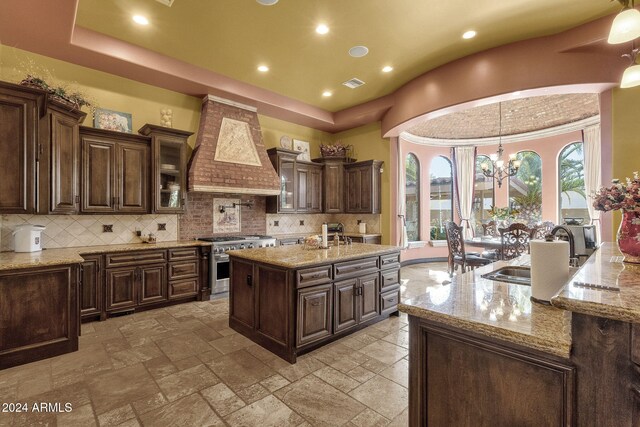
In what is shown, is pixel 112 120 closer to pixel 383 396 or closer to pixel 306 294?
pixel 306 294

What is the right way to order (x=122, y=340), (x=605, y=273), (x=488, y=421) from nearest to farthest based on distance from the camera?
(x=488, y=421), (x=605, y=273), (x=122, y=340)

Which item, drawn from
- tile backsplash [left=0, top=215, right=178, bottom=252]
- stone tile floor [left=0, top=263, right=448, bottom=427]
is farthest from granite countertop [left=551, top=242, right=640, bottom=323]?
tile backsplash [left=0, top=215, right=178, bottom=252]

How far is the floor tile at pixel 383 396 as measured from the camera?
2051 mm

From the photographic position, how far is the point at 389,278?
364 cm

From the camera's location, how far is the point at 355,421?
1930 mm

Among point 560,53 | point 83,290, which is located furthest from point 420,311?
point 560,53

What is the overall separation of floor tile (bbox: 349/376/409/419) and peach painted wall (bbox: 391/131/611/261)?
160 inches

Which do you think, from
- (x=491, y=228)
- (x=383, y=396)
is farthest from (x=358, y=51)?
(x=491, y=228)

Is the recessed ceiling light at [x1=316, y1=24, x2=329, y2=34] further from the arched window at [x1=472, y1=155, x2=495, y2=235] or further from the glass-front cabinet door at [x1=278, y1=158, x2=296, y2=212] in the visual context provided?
the arched window at [x1=472, y1=155, x2=495, y2=235]

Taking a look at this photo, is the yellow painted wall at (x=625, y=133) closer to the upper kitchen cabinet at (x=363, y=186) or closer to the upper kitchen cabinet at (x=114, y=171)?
the upper kitchen cabinet at (x=363, y=186)

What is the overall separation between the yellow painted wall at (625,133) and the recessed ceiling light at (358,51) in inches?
126

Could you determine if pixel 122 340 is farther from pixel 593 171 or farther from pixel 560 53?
pixel 593 171

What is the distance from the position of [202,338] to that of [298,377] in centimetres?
135

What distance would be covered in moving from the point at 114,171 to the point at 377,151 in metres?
4.88
